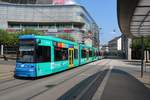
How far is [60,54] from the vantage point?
90.5ft

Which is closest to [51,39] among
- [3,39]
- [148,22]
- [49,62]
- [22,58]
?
[49,62]

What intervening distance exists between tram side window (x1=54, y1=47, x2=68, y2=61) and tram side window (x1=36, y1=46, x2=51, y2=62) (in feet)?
6.58

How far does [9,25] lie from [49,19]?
49.1ft

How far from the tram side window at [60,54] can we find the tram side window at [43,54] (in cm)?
200

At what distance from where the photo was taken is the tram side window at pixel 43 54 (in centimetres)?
2163

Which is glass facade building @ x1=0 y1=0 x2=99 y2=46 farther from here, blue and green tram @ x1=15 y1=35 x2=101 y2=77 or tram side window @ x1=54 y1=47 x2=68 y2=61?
blue and green tram @ x1=15 y1=35 x2=101 y2=77

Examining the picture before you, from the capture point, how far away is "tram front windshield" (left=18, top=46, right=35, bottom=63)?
2131cm

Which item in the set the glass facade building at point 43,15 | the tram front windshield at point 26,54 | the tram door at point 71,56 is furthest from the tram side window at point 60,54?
the glass facade building at point 43,15

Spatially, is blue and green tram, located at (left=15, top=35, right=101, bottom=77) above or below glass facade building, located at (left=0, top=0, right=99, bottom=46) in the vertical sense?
below

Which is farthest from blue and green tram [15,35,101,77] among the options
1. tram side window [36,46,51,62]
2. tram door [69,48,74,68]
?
tram door [69,48,74,68]

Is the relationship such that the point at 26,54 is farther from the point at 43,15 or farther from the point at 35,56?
the point at 43,15

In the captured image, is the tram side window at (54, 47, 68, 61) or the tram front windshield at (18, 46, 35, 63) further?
the tram side window at (54, 47, 68, 61)

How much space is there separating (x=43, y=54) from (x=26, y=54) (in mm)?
1366

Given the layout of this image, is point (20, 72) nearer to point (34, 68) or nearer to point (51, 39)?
point (34, 68)
